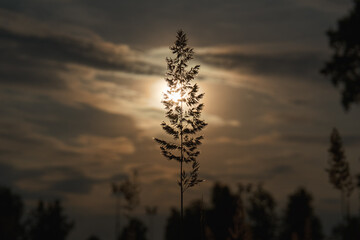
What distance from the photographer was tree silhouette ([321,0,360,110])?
961 inches

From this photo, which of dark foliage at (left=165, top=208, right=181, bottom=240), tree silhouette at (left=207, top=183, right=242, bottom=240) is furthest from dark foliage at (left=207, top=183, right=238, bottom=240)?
dark foliage at (left=165, top=208, right=181, bottom=240)

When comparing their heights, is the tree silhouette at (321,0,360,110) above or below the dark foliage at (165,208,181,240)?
above

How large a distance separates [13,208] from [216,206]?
3799 centimetres

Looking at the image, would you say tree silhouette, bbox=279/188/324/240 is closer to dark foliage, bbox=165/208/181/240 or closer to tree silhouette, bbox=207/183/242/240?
tree silhouette, bbox=207/183/242/240

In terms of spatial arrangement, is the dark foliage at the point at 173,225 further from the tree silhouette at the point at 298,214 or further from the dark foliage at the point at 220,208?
the tree silhouette at the point at 298,214

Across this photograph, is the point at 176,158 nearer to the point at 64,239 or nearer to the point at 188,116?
the point at 188,116

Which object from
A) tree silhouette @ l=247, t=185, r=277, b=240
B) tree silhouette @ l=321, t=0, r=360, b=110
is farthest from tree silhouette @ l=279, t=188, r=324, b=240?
tree silhouette @ l=321, t=0, r=360, b=110

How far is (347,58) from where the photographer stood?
2484 centimetres

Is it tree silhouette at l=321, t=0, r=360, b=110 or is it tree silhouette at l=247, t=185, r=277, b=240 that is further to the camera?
tree silhouette at l=247, t=185, r=277, b=240

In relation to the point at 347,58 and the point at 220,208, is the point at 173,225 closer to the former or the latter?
the point at 220,208

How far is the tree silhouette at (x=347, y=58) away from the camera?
2442cm

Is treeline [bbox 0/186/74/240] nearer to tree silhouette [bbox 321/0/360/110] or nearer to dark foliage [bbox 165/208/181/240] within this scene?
dark foliage [bbox 165/208/181/240]

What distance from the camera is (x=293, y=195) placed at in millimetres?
98375

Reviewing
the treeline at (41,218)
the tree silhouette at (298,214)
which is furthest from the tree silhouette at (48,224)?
the tree silhouette at (298,214)
